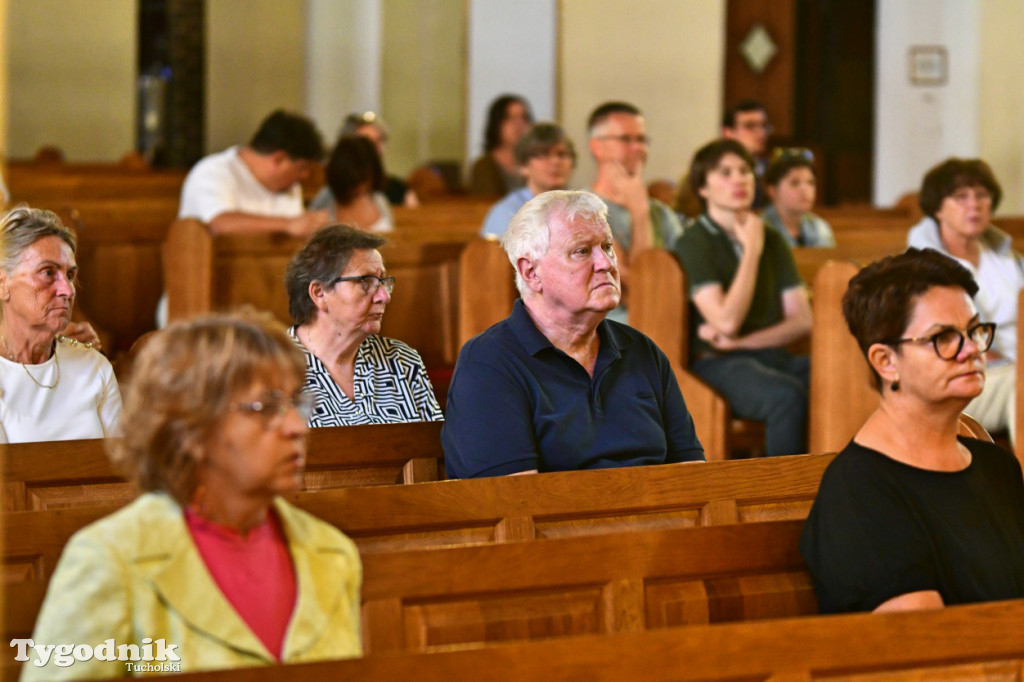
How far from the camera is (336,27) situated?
10.9 meters

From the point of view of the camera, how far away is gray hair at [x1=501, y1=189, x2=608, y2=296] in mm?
2885

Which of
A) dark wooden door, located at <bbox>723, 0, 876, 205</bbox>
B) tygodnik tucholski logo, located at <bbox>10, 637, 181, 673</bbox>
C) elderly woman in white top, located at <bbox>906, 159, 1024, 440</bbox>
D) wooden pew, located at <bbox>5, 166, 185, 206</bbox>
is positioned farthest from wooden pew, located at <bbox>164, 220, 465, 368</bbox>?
dark wooden door, located at <bbox>723, 0, 876, 205</bbox>

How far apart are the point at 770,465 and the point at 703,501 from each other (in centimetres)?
18

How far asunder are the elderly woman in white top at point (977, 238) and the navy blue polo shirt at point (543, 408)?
2.24m

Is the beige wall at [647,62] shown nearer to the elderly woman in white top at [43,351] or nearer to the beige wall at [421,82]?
the beige wall at [421,82]

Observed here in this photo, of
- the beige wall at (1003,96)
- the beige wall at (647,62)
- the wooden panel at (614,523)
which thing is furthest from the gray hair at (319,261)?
the beige wall at (1003,96)

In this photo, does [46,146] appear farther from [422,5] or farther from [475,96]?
[475,96]

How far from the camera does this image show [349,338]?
3225 mm

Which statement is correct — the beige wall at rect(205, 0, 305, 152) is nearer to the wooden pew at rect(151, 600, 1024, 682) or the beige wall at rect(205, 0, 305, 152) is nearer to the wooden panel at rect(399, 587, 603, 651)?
the wooden panel at rect(399, 587, 603, 651)

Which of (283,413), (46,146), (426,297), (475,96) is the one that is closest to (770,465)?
(283,413)

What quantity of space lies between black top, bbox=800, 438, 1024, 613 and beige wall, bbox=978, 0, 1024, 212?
308 inches

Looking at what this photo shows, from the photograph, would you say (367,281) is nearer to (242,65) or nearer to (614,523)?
(614,523)

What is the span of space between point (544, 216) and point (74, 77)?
11673mm

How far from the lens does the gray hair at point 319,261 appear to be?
10.7ft
